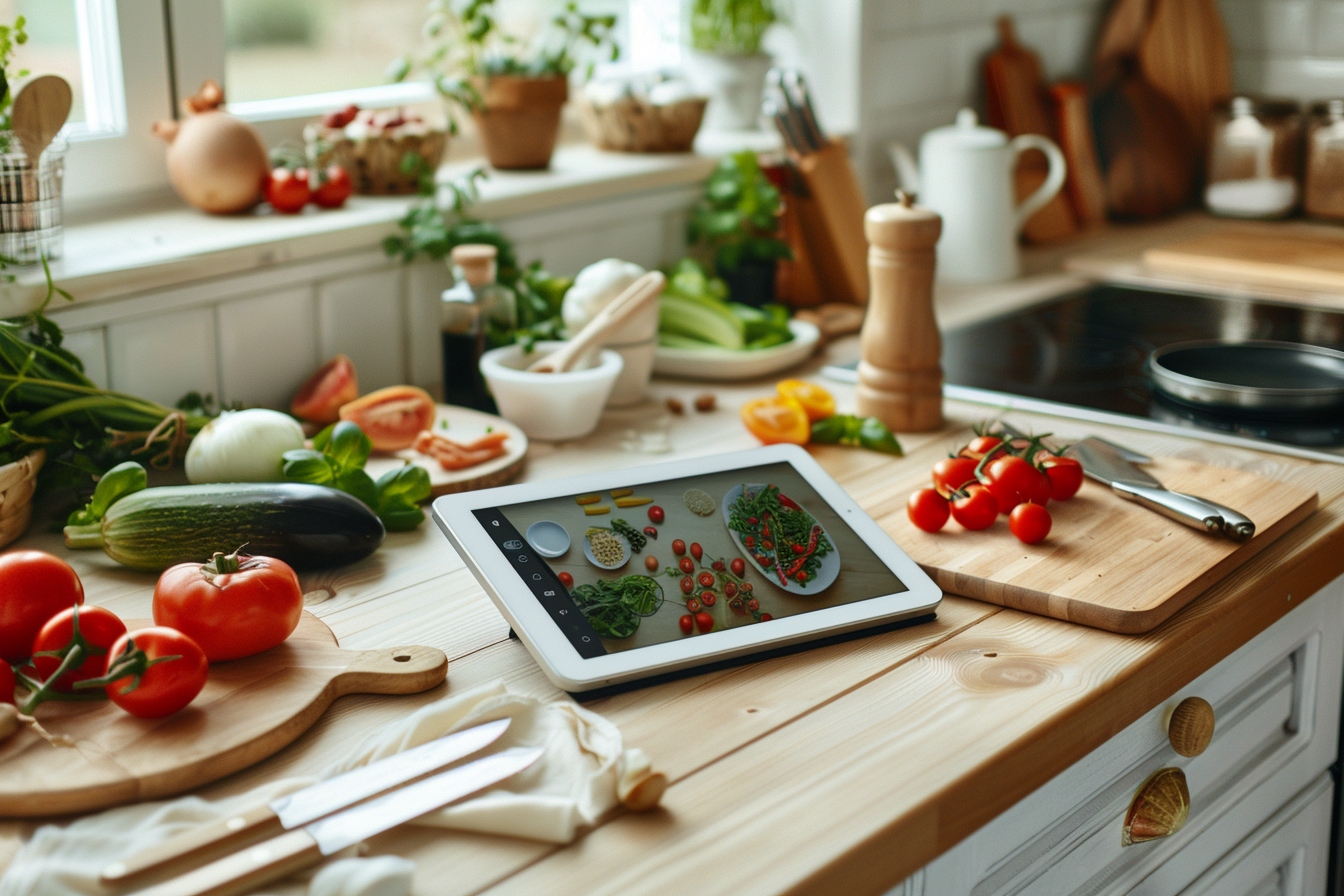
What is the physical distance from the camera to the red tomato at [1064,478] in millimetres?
1158

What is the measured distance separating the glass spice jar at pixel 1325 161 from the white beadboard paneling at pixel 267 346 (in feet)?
5.59

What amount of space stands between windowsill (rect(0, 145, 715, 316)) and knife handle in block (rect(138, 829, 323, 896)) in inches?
29.0

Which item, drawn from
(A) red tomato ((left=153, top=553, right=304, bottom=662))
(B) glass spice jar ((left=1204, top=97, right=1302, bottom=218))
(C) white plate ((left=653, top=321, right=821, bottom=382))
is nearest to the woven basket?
(A) red tomato ((left=153, top=553, right=304, bottom=662))

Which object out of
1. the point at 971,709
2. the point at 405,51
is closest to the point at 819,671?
the point at 971,709

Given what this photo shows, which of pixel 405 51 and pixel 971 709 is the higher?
pixel 405 51

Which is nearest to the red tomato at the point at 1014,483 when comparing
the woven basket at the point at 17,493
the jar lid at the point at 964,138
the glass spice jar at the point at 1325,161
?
the woven basket at the point at 17,493

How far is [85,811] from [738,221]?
125 centimetres

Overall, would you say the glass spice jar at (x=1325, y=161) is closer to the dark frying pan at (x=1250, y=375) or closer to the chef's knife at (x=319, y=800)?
the dark frying pan at (x=1250, y=375)

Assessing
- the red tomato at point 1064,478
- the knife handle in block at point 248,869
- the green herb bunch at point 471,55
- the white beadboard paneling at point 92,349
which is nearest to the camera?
the knife handle in block at point 248,869

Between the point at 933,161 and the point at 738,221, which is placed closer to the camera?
the point at 738,221

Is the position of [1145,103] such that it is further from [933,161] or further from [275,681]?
[275,681]

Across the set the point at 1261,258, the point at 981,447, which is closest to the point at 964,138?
the point at 1261,258

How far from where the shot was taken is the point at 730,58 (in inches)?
81.5

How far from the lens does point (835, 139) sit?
1.87m
